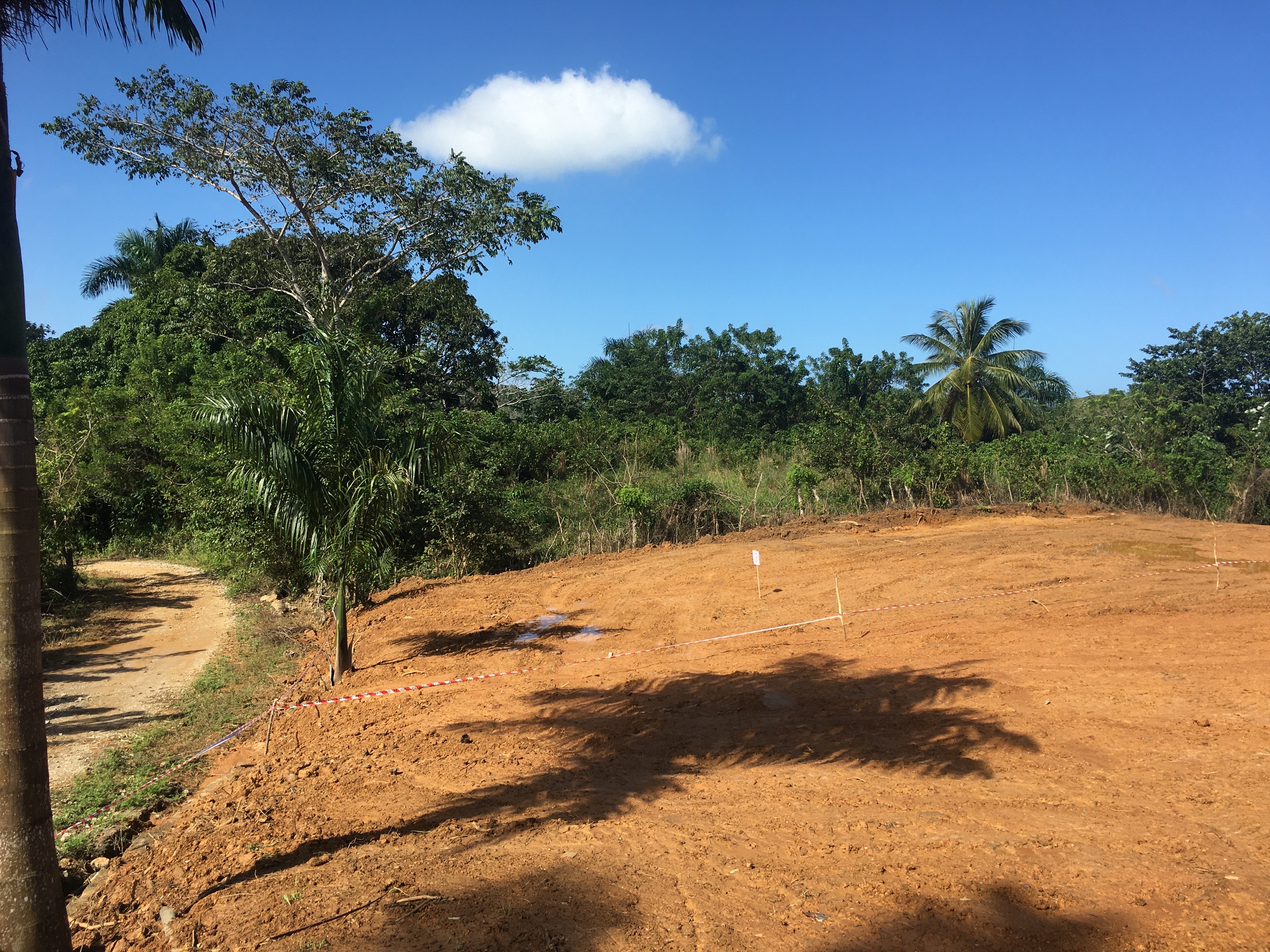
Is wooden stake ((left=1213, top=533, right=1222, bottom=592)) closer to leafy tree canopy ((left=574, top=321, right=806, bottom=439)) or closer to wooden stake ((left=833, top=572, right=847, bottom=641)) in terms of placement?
wooden stake ((left=833, top=572, right=847, bottom=641))

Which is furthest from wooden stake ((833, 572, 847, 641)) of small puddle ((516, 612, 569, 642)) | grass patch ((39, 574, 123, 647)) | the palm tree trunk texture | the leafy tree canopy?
the leafy tree canopy

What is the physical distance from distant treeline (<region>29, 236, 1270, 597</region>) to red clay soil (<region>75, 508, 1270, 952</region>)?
2.98 meters

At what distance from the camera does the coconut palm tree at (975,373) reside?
3180cm

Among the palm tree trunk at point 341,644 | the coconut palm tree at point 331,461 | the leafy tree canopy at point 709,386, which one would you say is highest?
the leafy tree canopy at point 709,386

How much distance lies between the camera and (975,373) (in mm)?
32250

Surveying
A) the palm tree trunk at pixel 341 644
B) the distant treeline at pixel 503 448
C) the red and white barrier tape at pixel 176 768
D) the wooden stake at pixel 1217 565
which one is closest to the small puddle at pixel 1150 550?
the wooden stake at pixel 1217 565

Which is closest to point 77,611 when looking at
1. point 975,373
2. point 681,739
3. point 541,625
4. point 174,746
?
point 174,746

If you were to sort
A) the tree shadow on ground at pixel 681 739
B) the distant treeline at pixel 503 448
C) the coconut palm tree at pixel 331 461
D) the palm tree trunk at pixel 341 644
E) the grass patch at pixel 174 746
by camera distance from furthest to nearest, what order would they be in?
1. the distant treeline at pixel 503 448
2. the palm tree trunk at pixel 341 644
3. the coconut palm tree at pixel 331 461
4. the grass patch at pixel 174 746
5. the tree shadow on ground at pixel 681 739

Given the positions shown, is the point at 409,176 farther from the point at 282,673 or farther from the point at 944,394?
the point at 944,394

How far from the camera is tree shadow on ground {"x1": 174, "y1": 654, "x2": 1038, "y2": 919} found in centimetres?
593

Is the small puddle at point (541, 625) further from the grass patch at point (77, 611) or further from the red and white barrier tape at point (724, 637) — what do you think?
the grass patch at point (77, 611)

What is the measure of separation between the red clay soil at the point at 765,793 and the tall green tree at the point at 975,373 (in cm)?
2032

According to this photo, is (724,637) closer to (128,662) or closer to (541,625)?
(541,625)

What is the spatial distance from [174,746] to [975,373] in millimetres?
31198
